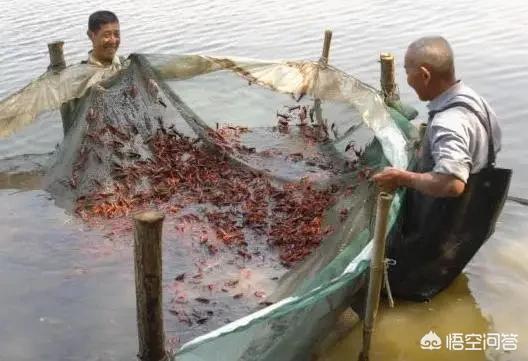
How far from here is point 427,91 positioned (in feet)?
12.8

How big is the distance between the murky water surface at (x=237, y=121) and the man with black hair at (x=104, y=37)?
166 cm

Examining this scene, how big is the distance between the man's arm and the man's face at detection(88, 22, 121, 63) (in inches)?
150

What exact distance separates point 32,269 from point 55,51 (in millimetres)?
2390

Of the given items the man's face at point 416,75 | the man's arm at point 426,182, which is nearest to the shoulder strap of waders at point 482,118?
the man's face at point 416,75

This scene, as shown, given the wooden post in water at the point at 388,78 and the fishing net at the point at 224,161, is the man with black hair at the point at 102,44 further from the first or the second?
the wooden post in water at the point at 388,78

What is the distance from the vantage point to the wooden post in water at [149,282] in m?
2.96

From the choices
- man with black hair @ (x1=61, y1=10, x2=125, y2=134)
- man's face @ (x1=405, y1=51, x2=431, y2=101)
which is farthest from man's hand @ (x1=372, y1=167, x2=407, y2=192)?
man with black hair @ (x1=61, y1=10, x2=125, y2=134)

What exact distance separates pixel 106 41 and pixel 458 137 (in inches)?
163

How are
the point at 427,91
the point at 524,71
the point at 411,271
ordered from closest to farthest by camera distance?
1. the point at 427,91
2. the point at 411,271
3. the point at 524,71

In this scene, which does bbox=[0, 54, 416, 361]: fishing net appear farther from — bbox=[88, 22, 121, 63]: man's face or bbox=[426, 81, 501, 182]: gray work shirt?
bbox=[426, 81, 501, 182]: gray work shirt

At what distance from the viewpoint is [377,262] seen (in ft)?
11.8

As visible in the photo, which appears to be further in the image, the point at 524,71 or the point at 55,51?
the point at 524,71

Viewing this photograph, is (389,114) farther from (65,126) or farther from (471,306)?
(65,126)

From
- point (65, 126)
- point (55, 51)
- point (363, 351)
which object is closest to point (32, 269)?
point (65, 126)
